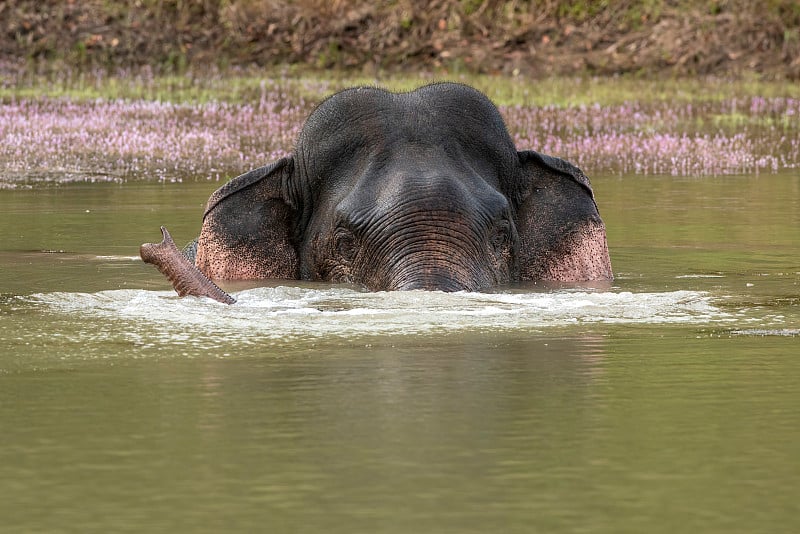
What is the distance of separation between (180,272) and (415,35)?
104 ft

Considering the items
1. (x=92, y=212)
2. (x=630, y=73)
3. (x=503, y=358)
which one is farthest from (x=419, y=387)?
(x=630, y=73)

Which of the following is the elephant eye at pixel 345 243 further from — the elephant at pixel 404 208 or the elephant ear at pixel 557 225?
the elephant ear at pixel 557 225

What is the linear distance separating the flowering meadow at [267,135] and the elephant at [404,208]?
343 inches

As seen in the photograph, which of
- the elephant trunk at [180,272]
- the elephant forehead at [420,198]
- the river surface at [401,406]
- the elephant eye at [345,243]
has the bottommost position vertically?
the river surface at [401,406]

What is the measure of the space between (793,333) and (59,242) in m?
7.04

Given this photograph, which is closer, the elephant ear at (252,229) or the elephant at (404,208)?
the elephant at (404,208)

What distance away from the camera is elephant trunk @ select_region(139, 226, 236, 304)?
10680 mm

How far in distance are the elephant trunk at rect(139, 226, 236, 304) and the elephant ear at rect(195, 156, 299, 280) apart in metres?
1.82

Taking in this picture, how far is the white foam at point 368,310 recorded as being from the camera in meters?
9.39

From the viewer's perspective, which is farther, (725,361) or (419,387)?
(725,361)

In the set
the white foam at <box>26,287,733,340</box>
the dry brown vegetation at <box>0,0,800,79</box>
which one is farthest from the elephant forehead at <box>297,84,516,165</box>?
the dry brown vegetation at <box>0,0,800,79</box>

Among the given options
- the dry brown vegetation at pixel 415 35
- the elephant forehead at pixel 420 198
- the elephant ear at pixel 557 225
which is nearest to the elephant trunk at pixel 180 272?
the elephant forehead at pixel 420 198

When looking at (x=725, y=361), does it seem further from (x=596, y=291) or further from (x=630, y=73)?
(x=630, y=73)

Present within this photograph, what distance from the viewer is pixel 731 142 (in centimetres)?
2512
